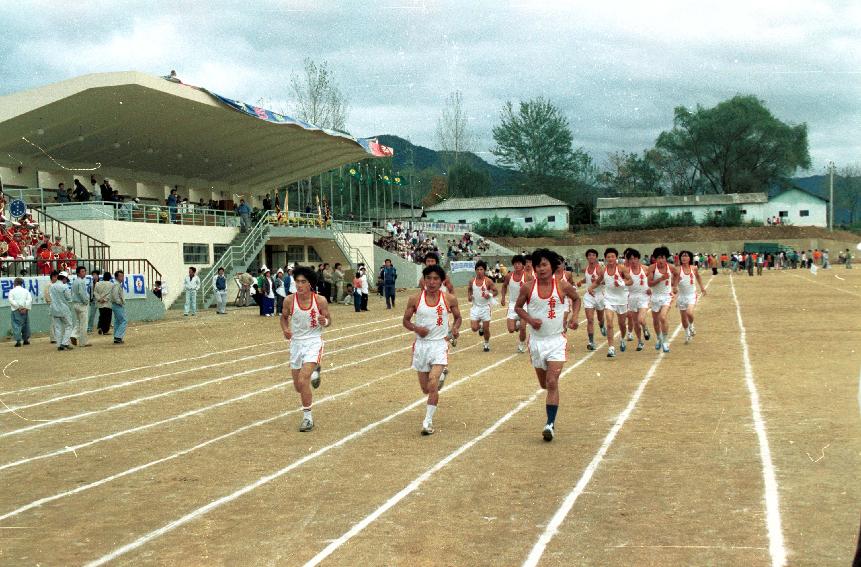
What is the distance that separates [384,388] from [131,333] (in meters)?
13.9

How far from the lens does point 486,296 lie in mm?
17734

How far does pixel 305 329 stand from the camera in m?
9.94

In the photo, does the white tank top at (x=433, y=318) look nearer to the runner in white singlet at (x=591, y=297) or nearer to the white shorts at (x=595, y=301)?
the runner in white singlet at (x=591, y=297)

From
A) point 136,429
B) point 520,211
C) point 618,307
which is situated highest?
point 520,211

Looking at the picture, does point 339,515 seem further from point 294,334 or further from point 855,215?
point 855,215

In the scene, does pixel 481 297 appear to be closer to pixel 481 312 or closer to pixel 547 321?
pixel 481 312

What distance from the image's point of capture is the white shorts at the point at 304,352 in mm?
9859

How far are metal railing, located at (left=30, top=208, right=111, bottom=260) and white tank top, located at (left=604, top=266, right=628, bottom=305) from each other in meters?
18.8

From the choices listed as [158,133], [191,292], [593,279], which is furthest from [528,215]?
[593,279]

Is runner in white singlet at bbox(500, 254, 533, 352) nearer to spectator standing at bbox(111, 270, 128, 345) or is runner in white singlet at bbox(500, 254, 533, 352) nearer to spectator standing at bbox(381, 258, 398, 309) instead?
spectator standing at bbox(111, 270, 128, 345)

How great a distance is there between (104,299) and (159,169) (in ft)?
73.6

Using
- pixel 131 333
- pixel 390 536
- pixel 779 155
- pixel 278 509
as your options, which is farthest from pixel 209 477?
pixel 779 155

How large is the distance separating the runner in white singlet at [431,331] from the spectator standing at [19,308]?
14.5 metres

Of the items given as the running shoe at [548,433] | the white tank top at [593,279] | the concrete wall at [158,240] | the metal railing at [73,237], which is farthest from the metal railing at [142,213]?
the running shoe at [548,433]
